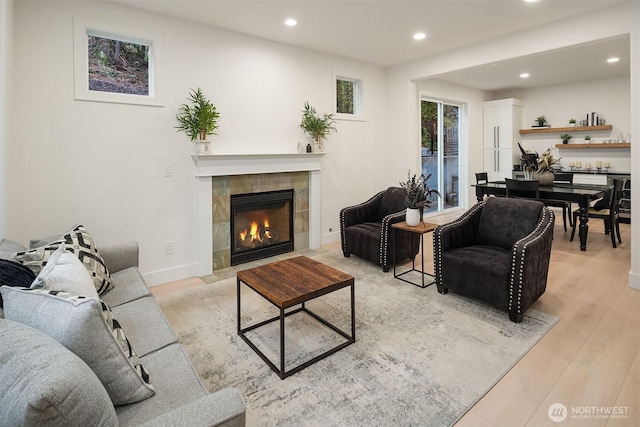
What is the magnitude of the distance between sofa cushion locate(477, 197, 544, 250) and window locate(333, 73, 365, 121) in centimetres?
264

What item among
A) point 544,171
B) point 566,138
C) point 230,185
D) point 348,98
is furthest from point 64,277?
point 566,138

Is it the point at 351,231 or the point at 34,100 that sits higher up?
the point at 34,100

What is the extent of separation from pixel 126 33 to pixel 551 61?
599 centimetres

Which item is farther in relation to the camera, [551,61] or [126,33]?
[551,61]

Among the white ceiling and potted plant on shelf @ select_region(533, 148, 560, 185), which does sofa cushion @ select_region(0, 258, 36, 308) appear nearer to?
the white ceiling

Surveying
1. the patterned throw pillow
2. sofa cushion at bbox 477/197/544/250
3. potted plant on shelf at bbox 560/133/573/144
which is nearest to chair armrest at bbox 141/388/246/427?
the patterned throw pillow

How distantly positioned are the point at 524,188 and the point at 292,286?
4.01 m

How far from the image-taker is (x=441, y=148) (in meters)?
7.45

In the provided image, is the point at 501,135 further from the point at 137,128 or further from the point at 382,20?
the point at 137,128

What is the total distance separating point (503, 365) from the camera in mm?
2348

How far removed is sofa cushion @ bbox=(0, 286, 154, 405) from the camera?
120cm

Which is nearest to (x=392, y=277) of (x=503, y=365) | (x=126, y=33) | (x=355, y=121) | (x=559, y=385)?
(x=503, y=365)

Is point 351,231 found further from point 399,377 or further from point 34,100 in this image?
point 34,100

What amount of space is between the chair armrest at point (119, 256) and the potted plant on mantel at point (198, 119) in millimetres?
1400
